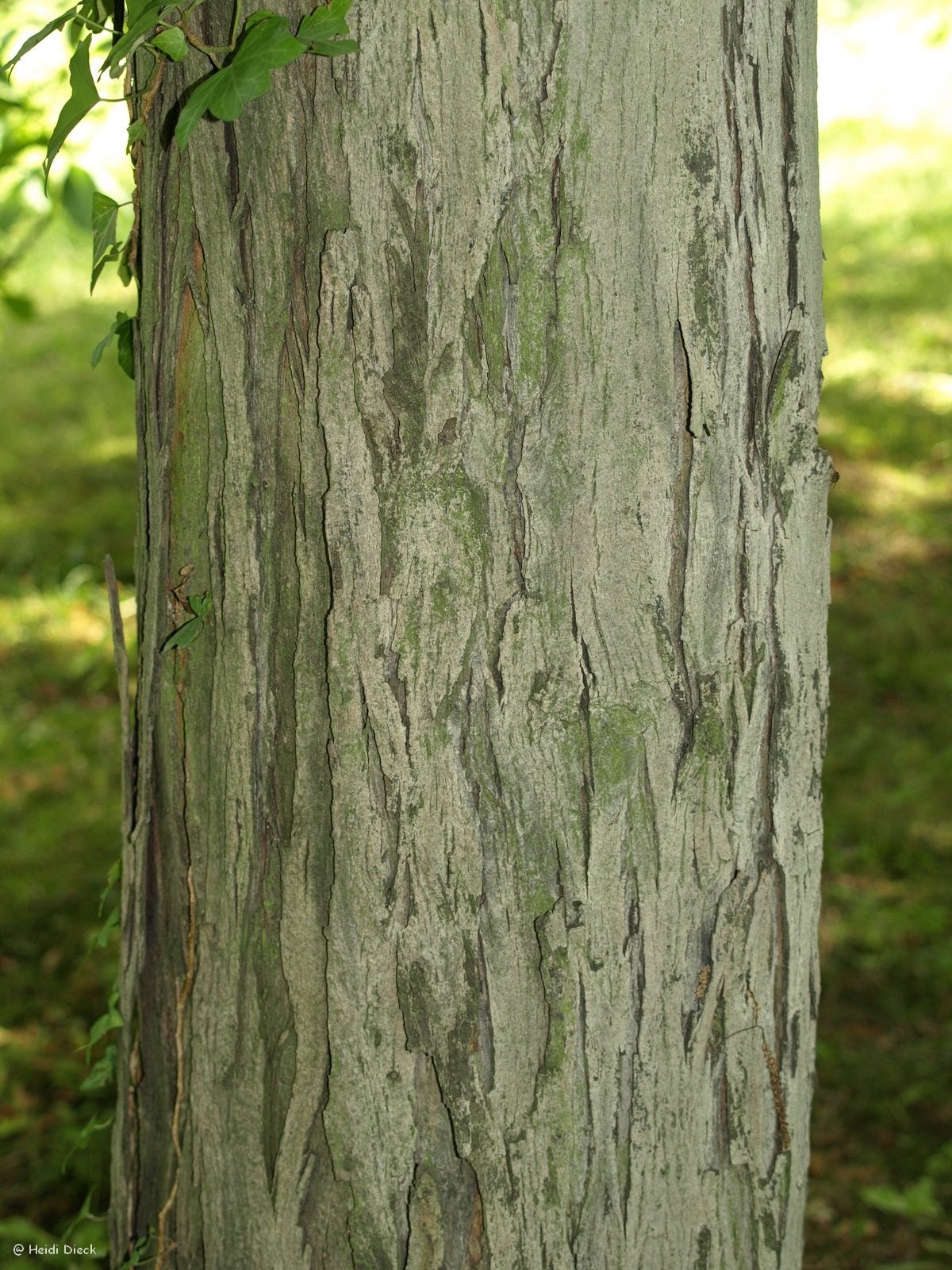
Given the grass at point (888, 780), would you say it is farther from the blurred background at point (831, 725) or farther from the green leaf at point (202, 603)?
the green leaf at point (202, 603)

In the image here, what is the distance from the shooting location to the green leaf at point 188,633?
1.16 meters

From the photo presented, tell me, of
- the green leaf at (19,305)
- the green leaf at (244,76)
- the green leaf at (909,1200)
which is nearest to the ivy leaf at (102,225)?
the green leaf at (244,76)

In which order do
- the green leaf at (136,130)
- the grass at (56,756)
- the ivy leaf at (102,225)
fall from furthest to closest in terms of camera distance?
1. the grass at (56,756)
2. the ivy leaf at (102,225)
3. the green leaf at (136,130)

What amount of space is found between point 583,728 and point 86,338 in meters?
7.62

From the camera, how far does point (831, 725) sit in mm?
4172

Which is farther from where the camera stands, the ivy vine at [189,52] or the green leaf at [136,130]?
the green leaf at [136,130]

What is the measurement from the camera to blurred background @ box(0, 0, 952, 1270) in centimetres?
246

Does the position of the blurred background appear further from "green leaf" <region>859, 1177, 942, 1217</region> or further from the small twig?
the small twig

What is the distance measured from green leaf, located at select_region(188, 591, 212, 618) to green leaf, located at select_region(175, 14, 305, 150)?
0.44m

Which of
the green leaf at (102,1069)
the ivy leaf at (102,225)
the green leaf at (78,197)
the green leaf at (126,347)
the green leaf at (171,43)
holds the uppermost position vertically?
the green leaf at (78,197)

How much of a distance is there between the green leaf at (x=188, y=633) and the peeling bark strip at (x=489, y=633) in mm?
17

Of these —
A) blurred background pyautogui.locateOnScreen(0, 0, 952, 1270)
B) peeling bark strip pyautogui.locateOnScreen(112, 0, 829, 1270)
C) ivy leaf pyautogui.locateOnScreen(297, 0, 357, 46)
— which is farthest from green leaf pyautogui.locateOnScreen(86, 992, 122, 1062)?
ivy leaf pyautogui.locateOnScreen(297, 0, 357, 46)

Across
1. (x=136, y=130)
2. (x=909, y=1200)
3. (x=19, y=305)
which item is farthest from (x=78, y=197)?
(x=909, y=1200)

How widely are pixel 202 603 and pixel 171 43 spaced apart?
0.53 metres
